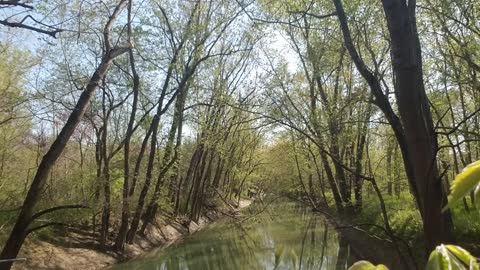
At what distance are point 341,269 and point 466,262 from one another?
50.0 ft

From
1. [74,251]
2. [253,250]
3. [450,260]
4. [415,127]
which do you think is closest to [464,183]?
[450,260]

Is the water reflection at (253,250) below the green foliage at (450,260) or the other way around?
below

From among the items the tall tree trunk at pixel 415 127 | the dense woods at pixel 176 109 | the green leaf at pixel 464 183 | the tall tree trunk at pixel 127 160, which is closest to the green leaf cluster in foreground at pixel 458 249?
the green leaf at pixel 464 183

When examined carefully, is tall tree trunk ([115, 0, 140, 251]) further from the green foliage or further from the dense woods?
the green foliage

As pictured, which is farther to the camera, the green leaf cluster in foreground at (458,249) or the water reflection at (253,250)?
the water reflection at (253,250)

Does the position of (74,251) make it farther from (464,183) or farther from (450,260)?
(464,183)

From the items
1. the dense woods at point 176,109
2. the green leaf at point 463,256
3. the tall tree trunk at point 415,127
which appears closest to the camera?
the green leaf at point 463,256

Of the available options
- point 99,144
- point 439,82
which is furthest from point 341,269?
Result: point 99,144

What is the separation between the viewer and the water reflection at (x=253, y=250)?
17391mm

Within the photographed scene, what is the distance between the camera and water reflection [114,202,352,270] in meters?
17.4

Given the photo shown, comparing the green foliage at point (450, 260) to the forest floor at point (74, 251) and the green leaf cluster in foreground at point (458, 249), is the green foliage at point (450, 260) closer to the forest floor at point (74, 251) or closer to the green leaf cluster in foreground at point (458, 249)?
the green leaf cluster in foreground at point (458, 249)

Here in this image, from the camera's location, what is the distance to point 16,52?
20.0 metres

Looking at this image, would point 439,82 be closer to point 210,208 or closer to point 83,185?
point 83,185

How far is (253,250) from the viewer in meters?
21.7
